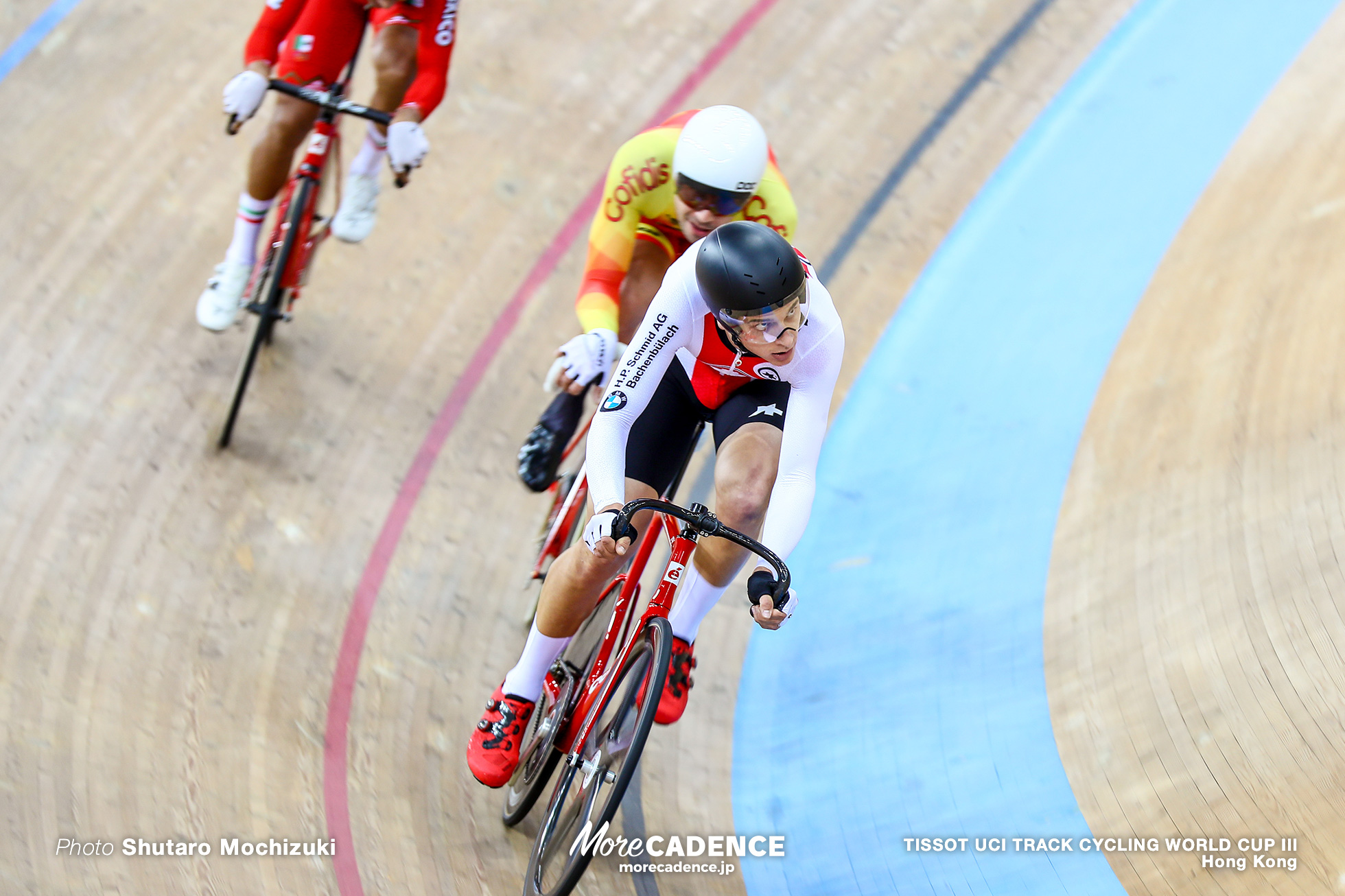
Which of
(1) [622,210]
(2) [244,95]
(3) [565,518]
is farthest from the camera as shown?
(2) [244,95]

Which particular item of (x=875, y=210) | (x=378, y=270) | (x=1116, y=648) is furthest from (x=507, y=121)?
(x=1116, y=648)

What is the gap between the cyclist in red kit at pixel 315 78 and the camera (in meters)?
3.48

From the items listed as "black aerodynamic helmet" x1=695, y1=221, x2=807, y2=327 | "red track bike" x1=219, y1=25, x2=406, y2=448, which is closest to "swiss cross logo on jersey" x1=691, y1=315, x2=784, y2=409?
"black aerodynamic helmet" x1=695, y1=221, x2=807, y2=327

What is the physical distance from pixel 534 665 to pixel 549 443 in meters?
0.56

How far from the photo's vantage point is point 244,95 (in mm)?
3359

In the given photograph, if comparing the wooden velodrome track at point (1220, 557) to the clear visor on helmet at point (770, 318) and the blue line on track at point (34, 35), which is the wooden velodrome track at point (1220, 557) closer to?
the clear visor on helmet at point (770, 318)

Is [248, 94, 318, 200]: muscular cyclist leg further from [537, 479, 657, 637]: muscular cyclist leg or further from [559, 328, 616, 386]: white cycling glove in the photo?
[537, 479, 657, 637]: muscular cyclist leg

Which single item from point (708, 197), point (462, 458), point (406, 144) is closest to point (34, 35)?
point (406, 144)

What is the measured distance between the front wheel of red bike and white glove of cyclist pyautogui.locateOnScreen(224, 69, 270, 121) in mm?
2111

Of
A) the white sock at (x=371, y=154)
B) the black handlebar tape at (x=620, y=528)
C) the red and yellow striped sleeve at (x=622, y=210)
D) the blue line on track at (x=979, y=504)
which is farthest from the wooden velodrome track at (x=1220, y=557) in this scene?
the white sock at (x=371, y=154)

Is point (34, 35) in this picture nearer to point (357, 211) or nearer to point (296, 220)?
point (357, 211)

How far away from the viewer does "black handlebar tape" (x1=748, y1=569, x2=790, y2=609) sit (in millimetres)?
2125

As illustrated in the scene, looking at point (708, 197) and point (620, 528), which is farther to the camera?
point (708, 197)

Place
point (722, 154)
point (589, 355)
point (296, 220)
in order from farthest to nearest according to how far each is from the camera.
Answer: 1. point (296, 220)
2. point (589, 355)
3. point (722, 154)
